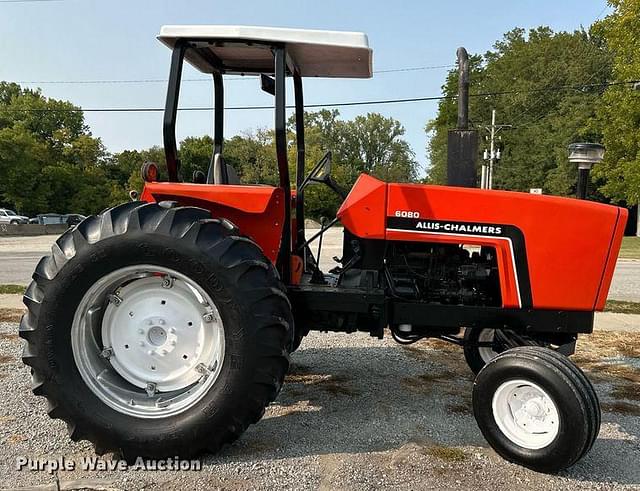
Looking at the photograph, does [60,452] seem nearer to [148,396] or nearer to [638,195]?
[148,396]

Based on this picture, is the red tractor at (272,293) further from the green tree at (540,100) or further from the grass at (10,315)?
the green tree at (540,100)

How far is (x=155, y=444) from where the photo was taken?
287cm

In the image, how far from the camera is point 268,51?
3666 millimetres

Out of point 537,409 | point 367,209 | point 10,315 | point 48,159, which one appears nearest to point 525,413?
point 537,409

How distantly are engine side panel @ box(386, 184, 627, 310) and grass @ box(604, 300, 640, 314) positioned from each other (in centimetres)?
473

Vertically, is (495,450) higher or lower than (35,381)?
lower

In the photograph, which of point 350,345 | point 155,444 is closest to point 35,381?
point 155,444

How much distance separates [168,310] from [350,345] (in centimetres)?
270

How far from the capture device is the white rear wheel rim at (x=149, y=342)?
3053mm

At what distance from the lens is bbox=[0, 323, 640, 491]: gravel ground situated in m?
2.76

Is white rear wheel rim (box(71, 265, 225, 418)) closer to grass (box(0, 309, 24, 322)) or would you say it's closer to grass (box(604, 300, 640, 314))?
grass (box(0, 309, 24, 322))

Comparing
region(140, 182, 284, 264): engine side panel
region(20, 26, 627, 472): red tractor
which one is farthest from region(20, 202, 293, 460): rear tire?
region(140, 182, 284, 264): engine side panel

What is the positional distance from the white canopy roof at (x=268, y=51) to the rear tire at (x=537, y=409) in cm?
201

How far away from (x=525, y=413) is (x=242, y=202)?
1.93 m
